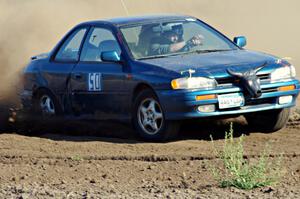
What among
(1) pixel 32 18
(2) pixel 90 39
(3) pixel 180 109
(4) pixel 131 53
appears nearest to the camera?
(3) pixel 180 109

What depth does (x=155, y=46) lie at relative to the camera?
1205 cm

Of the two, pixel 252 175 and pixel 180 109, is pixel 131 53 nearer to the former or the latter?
pixel 180 109

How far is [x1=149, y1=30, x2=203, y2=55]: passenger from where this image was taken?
12008mm

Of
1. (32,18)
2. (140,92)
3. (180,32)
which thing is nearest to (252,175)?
(140,92)

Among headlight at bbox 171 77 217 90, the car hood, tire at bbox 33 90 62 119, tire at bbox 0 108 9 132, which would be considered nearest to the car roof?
the car hood

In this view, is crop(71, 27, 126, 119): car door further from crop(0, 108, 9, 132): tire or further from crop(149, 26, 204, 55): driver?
crop(0, 108, 9, 132): tire

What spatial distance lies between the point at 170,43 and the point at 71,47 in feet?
5.52

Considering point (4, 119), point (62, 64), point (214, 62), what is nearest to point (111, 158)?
point (214, 62)

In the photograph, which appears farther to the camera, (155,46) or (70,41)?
(70,41)

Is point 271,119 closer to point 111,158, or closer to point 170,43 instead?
point 170,43

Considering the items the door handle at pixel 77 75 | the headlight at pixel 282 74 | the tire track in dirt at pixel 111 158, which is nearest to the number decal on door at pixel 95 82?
the door handle at pixel 77 75

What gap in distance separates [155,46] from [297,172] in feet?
11.2

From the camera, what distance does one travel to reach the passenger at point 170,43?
473 inches

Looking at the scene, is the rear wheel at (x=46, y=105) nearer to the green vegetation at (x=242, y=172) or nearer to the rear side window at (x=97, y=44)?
the rear side window at (x=97, y=44)
